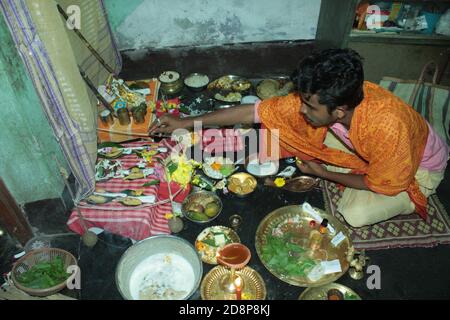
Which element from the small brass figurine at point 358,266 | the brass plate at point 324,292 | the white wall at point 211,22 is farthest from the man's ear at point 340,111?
the white wall at point 211,22

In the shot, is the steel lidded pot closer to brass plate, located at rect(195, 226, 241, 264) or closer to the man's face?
brass plate, located at rect(195, 226, 241, 264)

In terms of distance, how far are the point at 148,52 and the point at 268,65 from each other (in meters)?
1.85

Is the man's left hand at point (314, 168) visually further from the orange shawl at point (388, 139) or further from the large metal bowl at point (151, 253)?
the large metal bowl at point (151, 253)

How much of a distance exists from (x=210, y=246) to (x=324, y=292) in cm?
97

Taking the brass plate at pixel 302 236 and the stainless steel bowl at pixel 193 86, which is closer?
the brass plate at pixel 302 236

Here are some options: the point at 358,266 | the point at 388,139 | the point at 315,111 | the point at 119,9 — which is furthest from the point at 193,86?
the point at 358,266

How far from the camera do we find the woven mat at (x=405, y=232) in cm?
293

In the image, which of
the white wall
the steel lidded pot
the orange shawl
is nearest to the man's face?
the orange shawl

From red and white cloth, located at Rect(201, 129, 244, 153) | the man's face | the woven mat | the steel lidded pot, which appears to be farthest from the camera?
the steel lidded pot

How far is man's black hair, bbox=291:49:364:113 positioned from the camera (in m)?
2.19

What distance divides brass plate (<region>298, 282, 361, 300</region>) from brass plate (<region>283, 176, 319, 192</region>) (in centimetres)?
104

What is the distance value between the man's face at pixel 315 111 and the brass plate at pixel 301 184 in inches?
36.5

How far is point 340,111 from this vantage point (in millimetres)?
2375

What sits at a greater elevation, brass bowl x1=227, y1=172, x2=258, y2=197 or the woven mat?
brass bowl x1=227, y1=172, x2=258, y2=197
